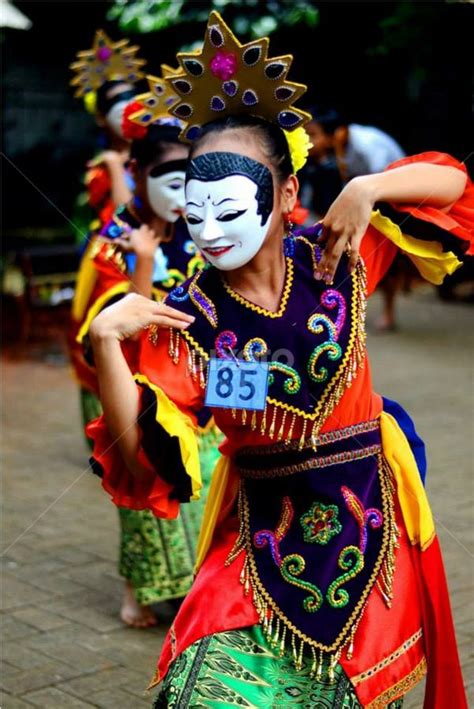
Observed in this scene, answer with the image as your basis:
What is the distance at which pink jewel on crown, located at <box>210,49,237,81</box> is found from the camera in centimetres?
274

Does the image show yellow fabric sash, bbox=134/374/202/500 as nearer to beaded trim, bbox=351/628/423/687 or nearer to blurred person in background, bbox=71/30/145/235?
beaded trim, bbox=351/628/423/687

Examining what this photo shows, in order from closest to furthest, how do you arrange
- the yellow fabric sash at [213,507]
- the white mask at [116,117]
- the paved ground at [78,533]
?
1. the yellow fabric sash at [213,507]
2. the paved ground at [78,533]
3. the white mask at [116,117]

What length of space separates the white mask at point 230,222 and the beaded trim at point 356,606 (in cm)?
55

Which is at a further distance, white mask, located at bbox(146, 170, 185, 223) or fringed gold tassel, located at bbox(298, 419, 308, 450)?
white mask, located at bbox(146, 170, 185, 223)

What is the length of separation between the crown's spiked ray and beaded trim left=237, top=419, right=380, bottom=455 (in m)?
0.73

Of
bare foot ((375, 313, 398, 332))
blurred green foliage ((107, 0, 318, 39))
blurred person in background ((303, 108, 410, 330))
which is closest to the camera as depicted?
blurred person in background ((303, 108, 410, 330))

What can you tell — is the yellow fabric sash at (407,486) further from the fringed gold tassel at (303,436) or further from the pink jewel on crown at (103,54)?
the pink jewel on crown at (103,54)

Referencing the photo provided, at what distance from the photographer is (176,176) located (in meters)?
4.24

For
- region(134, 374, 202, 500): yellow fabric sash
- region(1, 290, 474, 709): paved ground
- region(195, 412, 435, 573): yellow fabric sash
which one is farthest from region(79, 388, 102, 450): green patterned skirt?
region(134, 374, 202, 500): yellow fabric sash

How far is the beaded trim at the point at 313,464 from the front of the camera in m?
2.79

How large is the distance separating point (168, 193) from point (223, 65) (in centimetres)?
152

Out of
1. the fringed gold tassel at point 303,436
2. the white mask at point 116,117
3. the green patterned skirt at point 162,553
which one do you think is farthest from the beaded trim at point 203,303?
the white mask at point 116,117

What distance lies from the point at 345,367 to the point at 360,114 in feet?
29.5

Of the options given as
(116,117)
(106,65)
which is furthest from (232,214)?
(106,65)
